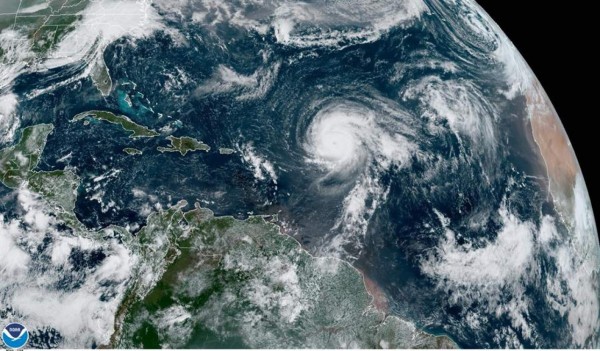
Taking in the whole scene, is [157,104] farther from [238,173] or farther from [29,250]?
[29,250]

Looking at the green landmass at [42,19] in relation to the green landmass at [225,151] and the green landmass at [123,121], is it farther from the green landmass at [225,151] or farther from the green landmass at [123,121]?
the green landmass at [225,151]

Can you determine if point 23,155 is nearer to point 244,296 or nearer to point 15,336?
point 15,336

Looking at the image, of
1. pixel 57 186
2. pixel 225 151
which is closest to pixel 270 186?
pixel 225 151

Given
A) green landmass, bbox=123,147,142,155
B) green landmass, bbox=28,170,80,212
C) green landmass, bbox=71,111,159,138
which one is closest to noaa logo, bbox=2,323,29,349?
green landmass, bbox=28,170,80,212

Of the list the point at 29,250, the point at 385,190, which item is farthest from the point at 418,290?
the point at 29,250

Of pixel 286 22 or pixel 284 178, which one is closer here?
pixel 284 178

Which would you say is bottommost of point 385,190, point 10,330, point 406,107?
point 10,330

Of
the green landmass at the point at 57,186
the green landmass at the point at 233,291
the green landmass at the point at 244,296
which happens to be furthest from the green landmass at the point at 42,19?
the green landmass at the point at 244,296
